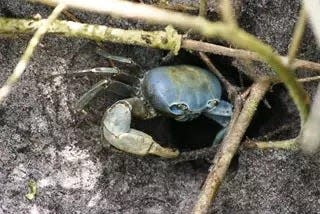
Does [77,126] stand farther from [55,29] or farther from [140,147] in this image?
[55,29]

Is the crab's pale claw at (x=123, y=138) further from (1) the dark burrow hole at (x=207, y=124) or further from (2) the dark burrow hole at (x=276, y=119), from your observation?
(2) the dark burrow hole at (x=276, y=119)

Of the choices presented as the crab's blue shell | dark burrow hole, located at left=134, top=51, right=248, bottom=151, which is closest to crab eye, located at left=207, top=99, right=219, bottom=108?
the crab's blue shell

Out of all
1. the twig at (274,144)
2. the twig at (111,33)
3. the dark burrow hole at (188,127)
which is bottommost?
the dark burrow hole at (188,127)

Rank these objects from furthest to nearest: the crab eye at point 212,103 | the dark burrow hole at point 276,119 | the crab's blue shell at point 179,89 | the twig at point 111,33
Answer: the crab eye at point 212,103 < the crab's blue shell at point 179,89 < the dark burrow hole at point 276,119 < the twig at point 111,33

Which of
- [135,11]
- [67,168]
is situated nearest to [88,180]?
[67,168]

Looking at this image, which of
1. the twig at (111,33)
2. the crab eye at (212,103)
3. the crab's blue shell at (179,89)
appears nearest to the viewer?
the twig at (111,33)

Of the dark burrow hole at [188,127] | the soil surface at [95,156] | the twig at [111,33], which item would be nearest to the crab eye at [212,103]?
the dark burrow hole at [188,127]
